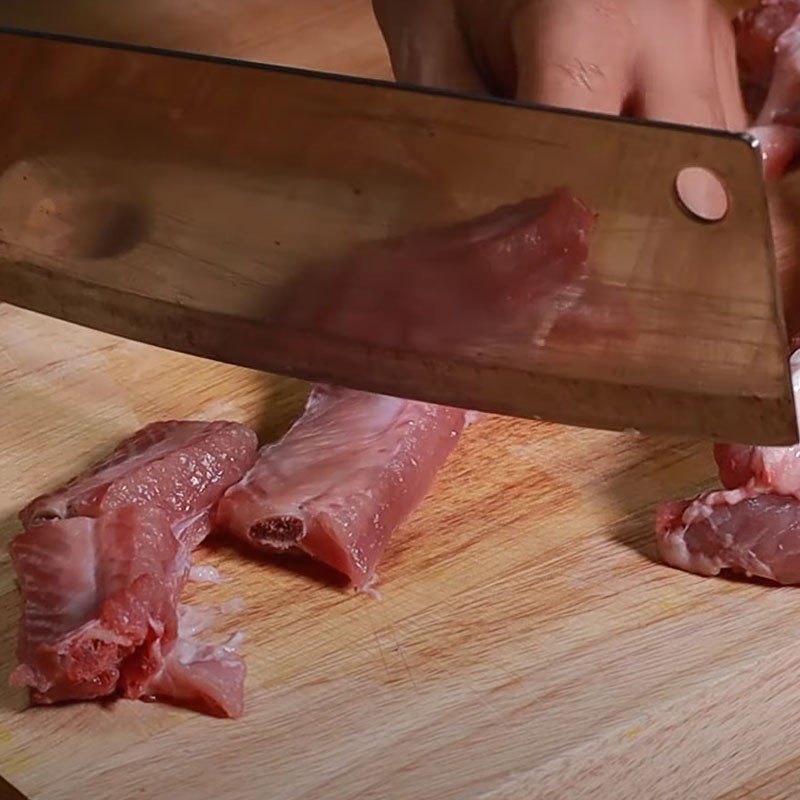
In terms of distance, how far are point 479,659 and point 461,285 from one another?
1.49 feet

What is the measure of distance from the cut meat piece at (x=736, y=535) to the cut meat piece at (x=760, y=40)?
1.16 meters

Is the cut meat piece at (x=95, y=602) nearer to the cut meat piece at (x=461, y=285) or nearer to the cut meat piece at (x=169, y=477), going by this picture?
the cut meat piece at (x=169, y=477)

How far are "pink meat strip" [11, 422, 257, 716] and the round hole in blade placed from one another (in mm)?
749

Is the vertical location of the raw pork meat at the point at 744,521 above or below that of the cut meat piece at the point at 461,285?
below

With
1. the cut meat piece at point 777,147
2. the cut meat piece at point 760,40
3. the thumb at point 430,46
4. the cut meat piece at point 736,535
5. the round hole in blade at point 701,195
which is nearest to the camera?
the round hole in blade at point 701,195

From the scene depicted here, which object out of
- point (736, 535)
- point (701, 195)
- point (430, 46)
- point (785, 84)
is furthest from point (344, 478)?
point (785, 84)

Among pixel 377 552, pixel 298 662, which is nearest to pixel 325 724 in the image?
pixel 298 662

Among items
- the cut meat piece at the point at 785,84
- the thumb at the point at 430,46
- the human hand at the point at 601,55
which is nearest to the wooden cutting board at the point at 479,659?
the human hand at the point at 601,55

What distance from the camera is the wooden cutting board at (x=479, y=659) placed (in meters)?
1.77

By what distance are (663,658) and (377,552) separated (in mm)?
391

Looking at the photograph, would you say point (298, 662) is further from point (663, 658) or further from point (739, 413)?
point (739, 413)

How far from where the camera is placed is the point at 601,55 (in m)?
2.20

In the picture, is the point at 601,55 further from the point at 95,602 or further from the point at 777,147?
the point at 95,602

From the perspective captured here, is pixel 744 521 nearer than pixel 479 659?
No
